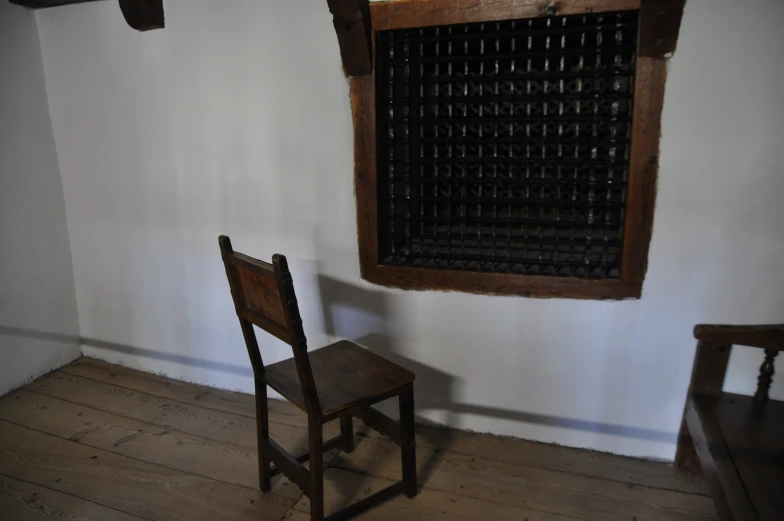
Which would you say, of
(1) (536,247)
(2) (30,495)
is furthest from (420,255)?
(2) (30,495)

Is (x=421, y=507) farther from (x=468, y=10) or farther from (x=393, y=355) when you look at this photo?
(x=468, y=10)

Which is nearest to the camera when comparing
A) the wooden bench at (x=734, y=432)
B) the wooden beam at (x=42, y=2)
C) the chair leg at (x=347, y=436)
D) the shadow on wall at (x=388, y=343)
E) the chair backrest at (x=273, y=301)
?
the wooden bench at (x=734, y=432)

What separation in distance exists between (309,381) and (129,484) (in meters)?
0.99

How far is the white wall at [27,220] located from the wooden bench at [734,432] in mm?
3067

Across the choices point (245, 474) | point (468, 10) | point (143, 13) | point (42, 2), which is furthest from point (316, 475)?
point (42, 2)

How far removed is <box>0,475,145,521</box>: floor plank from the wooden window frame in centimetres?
129

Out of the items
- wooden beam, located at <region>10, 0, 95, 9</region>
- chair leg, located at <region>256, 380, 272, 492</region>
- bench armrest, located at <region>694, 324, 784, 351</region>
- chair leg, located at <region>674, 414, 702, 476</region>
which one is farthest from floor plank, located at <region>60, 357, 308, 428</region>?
wooden beam, located at <region>10, 0, 95, 9</region>

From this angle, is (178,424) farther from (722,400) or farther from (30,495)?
(722,400)

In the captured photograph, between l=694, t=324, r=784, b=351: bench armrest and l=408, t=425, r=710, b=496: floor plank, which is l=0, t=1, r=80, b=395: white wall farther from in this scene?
l=694, t=324, r=784, b=351: bench armrest

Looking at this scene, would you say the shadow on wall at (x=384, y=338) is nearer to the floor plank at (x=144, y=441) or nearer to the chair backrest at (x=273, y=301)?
the floor plank at (x=144, y=441)

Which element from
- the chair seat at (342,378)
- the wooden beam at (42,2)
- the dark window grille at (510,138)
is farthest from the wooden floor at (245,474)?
the wooden beam at (42,2)

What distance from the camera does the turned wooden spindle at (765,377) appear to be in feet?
6.25

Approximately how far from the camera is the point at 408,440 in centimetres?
196

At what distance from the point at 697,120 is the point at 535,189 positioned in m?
0.89
